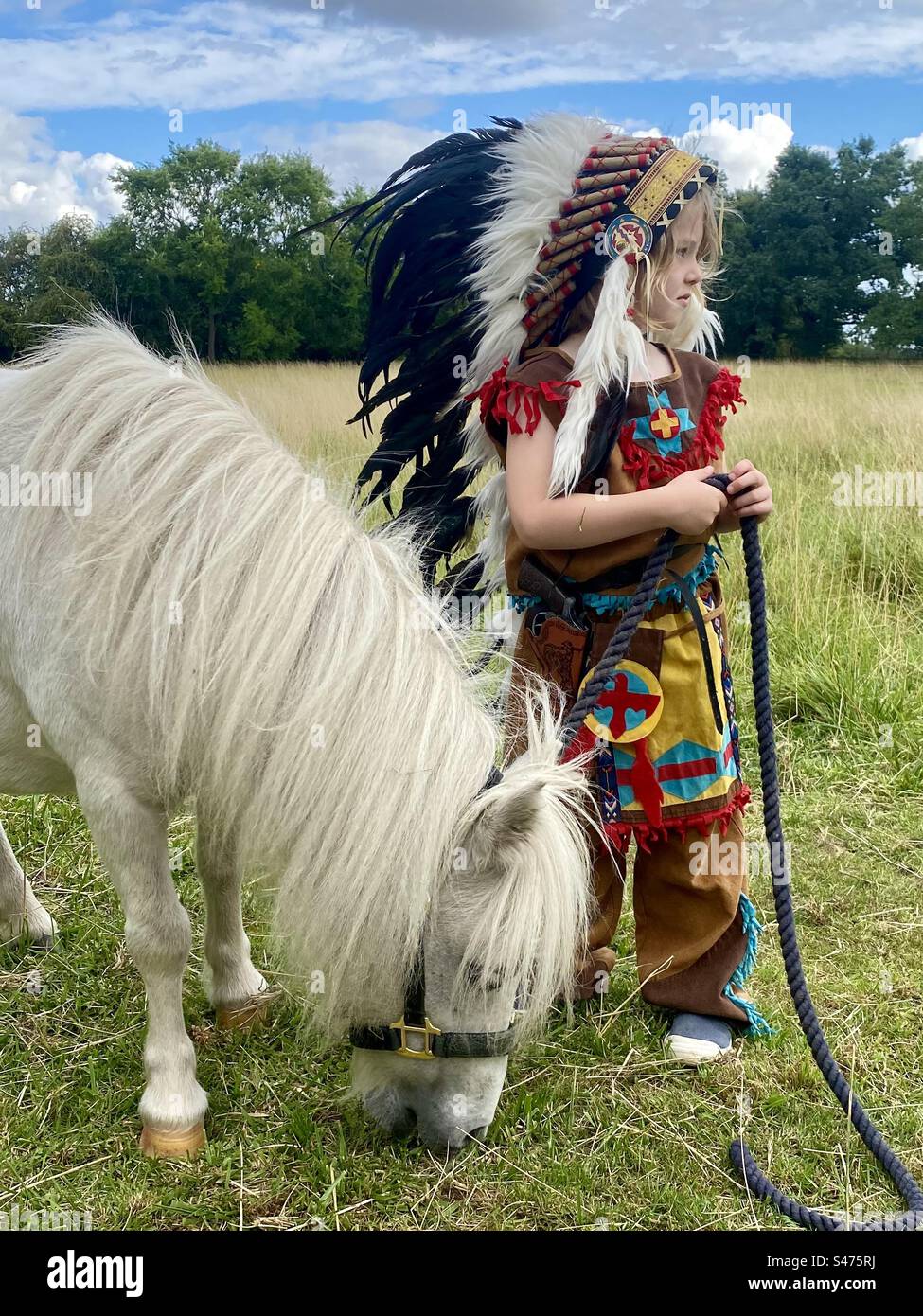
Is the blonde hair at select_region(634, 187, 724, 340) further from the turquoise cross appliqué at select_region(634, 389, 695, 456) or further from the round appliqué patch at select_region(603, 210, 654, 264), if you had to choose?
the turquoise cross appliqué at select_region(634, 389, 695, 456)

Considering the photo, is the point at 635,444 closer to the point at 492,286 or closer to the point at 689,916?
the point at 492,286

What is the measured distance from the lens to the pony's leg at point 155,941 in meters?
1.93

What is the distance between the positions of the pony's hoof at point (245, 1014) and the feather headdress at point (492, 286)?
48.6 inches

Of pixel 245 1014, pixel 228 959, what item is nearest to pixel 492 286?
pixel 228 959

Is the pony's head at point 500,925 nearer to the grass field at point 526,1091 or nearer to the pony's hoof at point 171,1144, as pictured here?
the grass field at point 526,1091

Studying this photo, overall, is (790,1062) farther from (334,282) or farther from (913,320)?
(913,320)

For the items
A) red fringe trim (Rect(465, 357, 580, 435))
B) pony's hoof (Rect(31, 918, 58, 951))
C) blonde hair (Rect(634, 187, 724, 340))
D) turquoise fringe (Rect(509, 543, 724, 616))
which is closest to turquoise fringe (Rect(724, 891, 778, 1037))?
turquoise fringe (Rect(509, 543, 724, 616))

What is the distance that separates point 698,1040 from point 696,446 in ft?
4.80

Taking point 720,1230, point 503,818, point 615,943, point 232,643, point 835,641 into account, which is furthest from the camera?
point 835,641

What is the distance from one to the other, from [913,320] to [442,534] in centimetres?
1863

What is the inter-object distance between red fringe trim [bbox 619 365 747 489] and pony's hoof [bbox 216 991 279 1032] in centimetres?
167

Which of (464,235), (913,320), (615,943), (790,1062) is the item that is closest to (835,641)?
(615,943)

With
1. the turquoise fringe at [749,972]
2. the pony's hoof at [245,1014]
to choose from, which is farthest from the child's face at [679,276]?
the pony's hoof at [245,1014]
